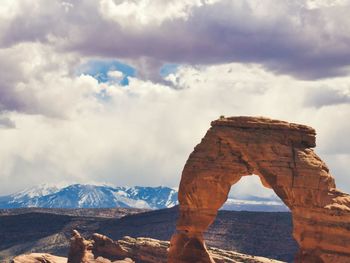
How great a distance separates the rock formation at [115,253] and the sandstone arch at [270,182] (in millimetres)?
37705

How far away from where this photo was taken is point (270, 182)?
186ft

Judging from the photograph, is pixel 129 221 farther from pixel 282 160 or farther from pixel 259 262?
pixel 282 160

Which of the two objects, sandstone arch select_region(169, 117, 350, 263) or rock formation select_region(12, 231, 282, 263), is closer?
sandstone arch select_region(169, 117, 350, 263)

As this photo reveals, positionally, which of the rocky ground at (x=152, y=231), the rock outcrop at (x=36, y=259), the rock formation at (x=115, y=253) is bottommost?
the rock outcrop at (x=36, y=259)

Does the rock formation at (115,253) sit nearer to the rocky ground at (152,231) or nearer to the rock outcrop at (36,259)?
the rock outcrop at (36,259)

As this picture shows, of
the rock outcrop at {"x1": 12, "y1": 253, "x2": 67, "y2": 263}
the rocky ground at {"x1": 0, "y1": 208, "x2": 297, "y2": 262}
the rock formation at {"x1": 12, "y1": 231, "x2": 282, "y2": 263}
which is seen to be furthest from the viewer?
the rocky ground at {"x1": 0, "y1": 208, "x2": 297, "y2": 262}

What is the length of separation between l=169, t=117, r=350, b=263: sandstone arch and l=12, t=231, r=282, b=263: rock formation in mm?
37705

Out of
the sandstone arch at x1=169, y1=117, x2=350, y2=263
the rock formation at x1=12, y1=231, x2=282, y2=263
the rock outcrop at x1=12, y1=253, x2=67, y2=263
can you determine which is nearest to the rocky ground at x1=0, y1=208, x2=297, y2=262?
the rock formation at x1=12, y1=231, x2=282, y2=263

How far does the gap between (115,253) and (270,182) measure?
1960 inches

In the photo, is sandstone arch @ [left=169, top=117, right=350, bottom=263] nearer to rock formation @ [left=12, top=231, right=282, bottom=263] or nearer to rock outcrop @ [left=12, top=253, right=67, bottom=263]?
rock formation @ [left=12, top=231, right=282, bottom=263]

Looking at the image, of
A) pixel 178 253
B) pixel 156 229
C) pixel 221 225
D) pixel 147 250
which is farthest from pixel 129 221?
pixel 178 253

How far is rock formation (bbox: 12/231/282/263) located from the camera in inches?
3853

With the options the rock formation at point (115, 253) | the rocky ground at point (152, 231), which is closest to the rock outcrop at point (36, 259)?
the rock formation at point (115, 253)

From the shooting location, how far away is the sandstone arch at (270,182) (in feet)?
177
